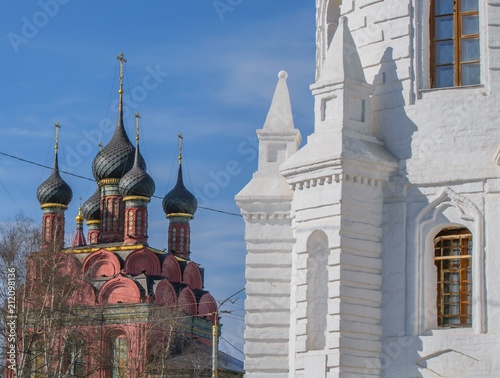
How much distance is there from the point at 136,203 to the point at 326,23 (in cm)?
3303

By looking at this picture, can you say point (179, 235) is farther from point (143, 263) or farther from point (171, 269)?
point (143, 263)

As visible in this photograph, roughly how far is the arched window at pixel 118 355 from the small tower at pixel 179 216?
25.9 ft

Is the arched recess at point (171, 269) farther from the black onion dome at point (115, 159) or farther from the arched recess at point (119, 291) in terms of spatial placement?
the black onion dome at point (115, 159)

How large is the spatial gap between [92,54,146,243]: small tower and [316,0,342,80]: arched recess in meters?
34.6

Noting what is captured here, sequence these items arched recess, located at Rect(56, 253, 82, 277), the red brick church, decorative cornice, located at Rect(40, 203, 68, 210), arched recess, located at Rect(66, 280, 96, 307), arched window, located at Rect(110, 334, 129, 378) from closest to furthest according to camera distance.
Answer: the red brick church → arched recess, located at Rect(56, 253, 82, 277) → arched recess, located at Rect(66, 280, 96, 307) → arched window, located at Rect(110, 334, 129, 378) → decorative cornice, located at Rect(40, 203, 68, 210)

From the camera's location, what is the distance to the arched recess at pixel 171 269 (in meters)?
52.1

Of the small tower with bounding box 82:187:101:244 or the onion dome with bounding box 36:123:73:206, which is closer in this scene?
the onion dome with bounding box 36:123:73:206

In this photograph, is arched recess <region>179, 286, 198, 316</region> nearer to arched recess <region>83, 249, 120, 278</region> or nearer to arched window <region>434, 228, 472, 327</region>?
arched recess <region>83, 249, 120, 278</region>

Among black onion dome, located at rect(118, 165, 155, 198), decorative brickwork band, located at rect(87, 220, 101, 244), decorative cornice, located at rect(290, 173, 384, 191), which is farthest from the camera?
decorative brickwork band, located at rect(87, 220, 101, 244)

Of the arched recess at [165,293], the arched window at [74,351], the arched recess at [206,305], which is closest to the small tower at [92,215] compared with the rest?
the arched recess at [206,305]

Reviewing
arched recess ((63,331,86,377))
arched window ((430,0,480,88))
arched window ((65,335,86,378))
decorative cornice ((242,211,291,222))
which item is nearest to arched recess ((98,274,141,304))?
arched recess ((63,331,86,377))

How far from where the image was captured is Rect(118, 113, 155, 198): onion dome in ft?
172

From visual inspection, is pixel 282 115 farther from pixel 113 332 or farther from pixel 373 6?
pixel 113 332

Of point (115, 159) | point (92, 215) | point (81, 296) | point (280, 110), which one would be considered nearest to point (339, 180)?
point (280, 110)
